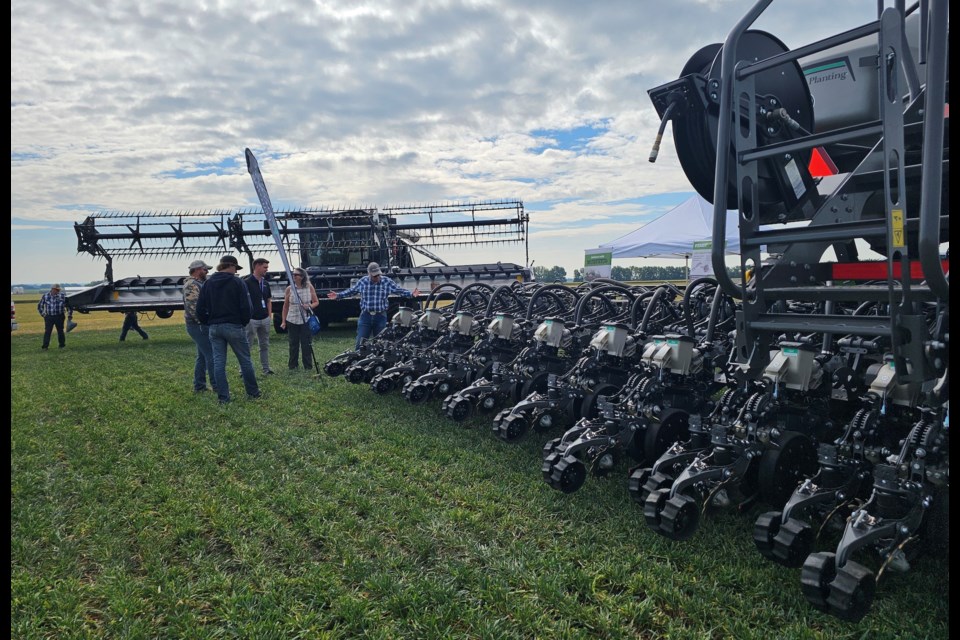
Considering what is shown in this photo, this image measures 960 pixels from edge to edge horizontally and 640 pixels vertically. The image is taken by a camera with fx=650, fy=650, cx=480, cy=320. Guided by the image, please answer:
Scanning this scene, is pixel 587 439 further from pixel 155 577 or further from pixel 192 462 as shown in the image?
pixel 192 462

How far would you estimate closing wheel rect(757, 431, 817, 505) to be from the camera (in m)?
3.51

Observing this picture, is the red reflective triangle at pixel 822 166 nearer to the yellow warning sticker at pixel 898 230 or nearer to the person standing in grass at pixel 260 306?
the yellow warning sticker at pixel 898 230

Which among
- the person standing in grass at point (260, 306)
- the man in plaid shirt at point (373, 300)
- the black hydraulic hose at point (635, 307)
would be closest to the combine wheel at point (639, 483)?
the black hydraulic hose at point (635, 307)

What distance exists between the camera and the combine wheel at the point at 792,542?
2977 millimetres

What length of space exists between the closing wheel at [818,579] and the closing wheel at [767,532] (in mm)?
295

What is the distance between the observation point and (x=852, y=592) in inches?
103

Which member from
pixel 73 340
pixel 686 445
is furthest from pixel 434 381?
pixel 73 340

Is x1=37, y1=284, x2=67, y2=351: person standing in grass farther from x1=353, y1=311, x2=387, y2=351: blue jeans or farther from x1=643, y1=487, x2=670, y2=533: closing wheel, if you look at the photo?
x1=643, y1=487, x2=670, y2=533: closing wheel

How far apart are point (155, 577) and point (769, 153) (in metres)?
3.89

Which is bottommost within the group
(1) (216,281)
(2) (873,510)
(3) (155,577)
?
(3) (155,577)

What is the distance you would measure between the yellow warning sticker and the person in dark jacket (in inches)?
264

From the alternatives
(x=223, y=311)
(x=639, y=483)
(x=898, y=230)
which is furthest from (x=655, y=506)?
(x=223, y=311)

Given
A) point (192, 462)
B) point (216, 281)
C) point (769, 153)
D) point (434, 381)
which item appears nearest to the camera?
point (769, 153)

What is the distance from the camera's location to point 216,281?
7668 millimetres
